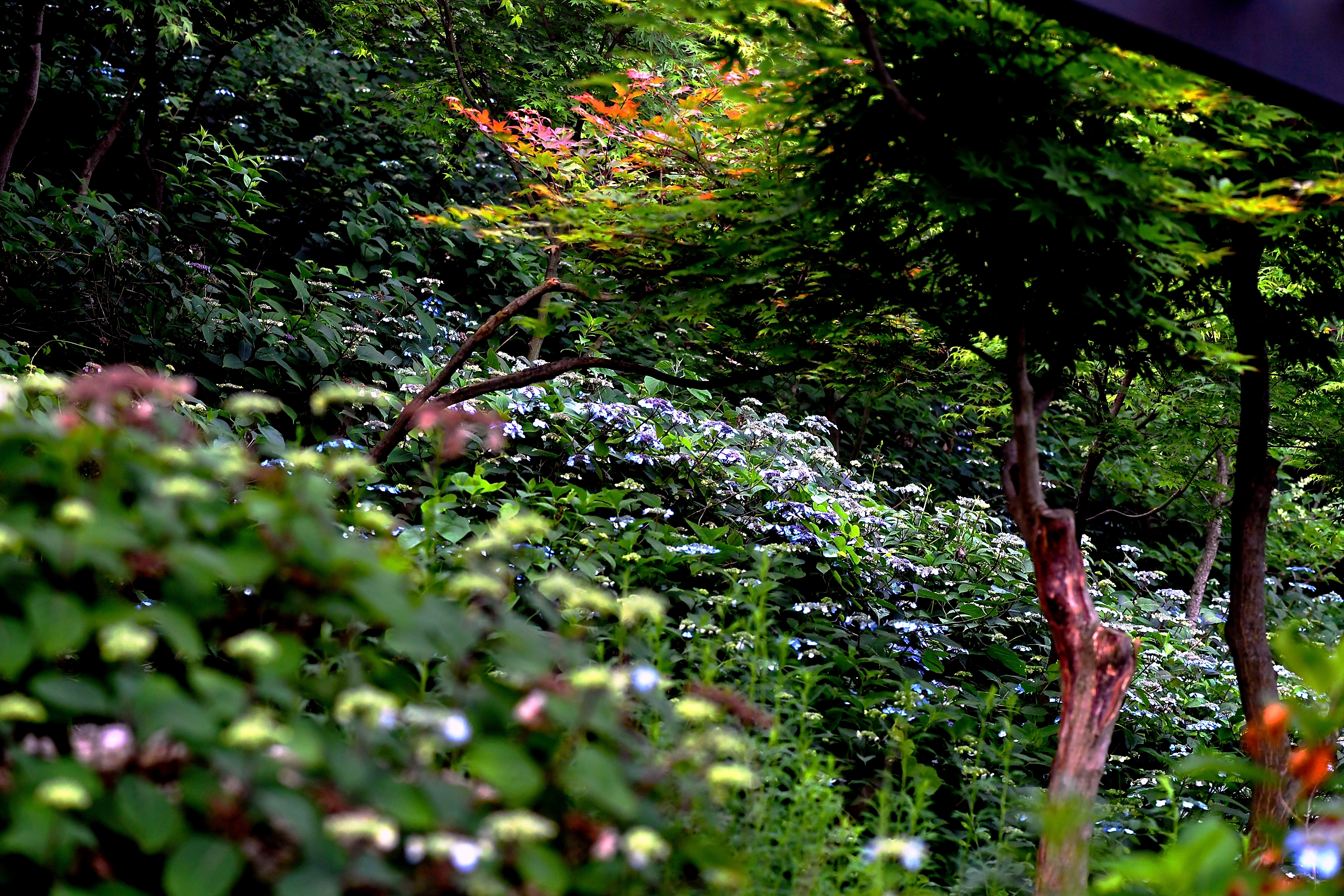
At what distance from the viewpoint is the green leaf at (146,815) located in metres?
1.00

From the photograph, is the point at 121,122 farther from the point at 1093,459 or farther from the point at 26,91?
the point at 1093,459

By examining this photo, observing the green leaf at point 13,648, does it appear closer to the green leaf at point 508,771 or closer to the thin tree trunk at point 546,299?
the green leaf at point 508,771

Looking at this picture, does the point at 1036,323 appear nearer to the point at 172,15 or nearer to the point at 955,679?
the point at 955,679

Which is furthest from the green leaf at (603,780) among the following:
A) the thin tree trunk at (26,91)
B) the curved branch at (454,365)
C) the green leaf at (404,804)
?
the thin tree trunk at (26,91)

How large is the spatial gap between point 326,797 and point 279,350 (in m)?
4.53

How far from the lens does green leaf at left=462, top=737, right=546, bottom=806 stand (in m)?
1.08

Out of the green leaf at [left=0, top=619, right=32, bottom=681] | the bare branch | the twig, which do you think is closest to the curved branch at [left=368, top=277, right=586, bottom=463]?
the twig

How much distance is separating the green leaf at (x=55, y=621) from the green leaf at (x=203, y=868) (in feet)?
0.90

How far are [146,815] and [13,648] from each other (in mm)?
281

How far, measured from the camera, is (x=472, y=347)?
11.7 feet

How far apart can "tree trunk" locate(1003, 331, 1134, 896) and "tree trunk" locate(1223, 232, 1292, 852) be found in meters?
1.02

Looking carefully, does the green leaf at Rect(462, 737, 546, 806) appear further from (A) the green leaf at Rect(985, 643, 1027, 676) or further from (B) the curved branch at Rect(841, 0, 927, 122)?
(A) the green leaf at Rect(985, 643, 1027, 676)

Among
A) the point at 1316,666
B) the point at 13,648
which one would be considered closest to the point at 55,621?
the point at 13,648

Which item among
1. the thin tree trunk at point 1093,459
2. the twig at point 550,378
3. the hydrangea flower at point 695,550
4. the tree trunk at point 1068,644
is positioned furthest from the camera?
the thin tree trunk at point 1093,459
